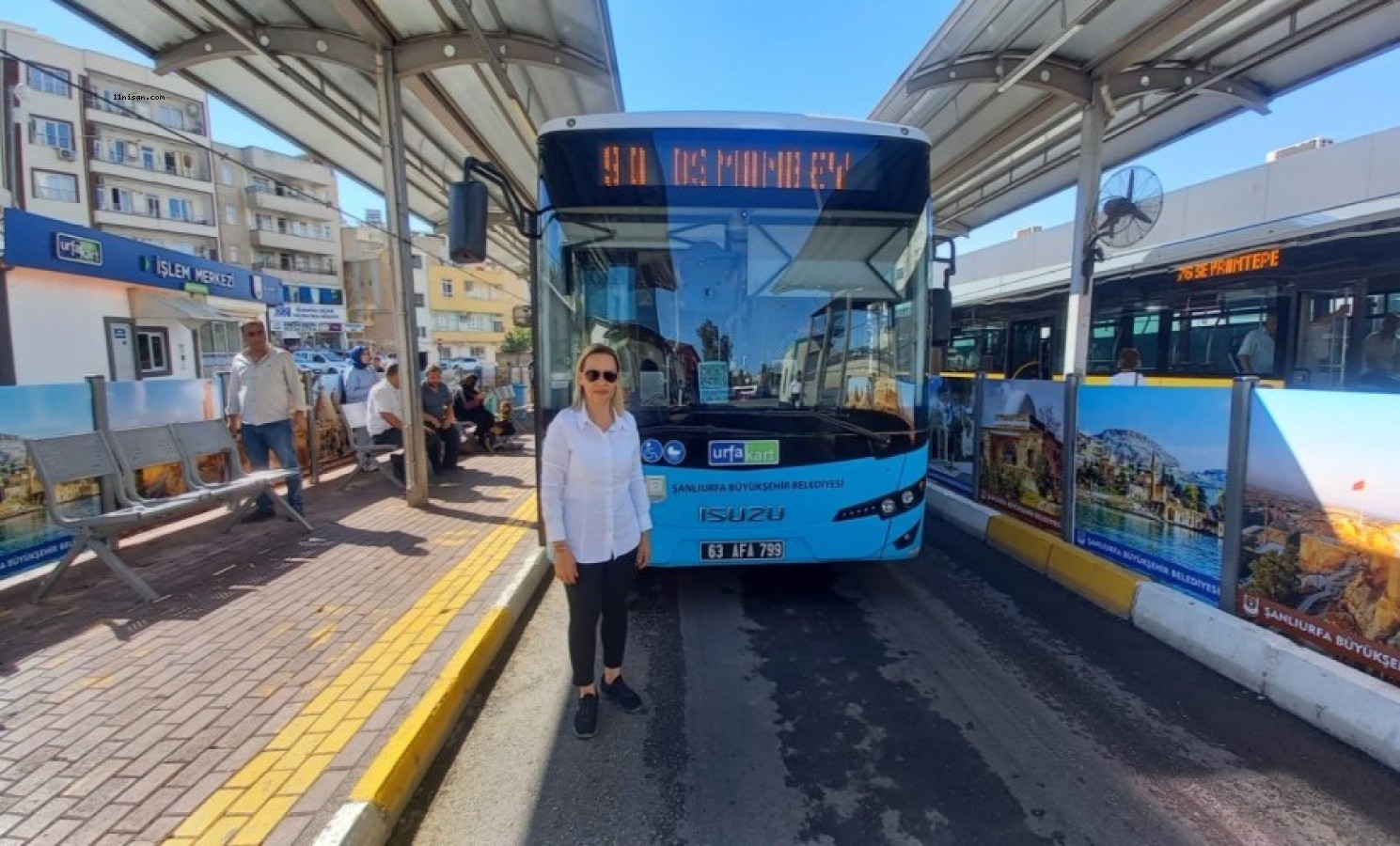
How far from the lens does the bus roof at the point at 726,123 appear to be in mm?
4602

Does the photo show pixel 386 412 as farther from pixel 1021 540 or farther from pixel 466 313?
pixel 466 313

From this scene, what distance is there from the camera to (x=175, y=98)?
4462 centimetres

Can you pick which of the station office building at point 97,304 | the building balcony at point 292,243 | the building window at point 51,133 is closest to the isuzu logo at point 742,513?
the station office building at point 97,304

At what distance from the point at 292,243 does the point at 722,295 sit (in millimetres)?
63800

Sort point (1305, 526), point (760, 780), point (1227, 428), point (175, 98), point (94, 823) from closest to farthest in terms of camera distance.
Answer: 1. point (94, 823)
2. point (760, 780)
3. point (1305, 526)
4. point (1227, 428)
5. point (175, 98)

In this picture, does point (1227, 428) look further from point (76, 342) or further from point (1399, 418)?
point (76, 342)

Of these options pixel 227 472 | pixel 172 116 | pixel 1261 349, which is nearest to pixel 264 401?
pixel 227 472

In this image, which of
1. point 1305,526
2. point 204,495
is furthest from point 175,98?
point 1305,526

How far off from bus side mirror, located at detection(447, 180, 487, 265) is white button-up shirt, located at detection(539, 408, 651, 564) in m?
1.98

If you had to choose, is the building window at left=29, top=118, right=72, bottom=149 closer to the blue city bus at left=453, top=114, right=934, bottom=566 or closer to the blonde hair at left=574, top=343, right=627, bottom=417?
the blue city bus at left=453, top=114, right=934, bottom=566

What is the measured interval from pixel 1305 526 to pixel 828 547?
2.69m

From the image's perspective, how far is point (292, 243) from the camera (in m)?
55.9

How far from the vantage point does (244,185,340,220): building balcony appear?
52.8 metres

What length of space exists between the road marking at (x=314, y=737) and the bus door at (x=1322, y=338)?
30.3 ft
